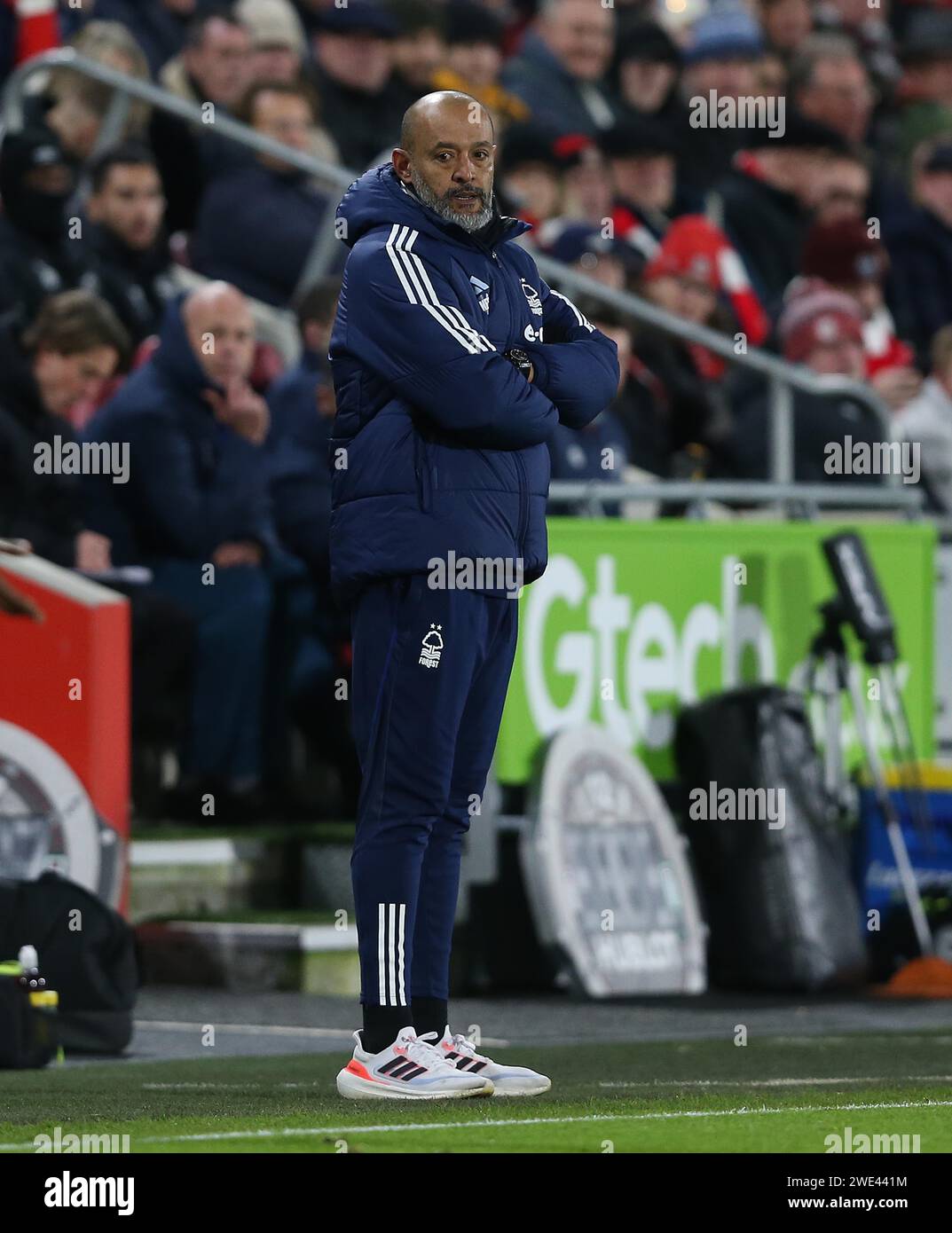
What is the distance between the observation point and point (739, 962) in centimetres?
1100

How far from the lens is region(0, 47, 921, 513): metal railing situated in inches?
468

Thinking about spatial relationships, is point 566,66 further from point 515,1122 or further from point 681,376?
point 515,1122

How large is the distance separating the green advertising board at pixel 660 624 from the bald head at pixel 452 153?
13.4ft

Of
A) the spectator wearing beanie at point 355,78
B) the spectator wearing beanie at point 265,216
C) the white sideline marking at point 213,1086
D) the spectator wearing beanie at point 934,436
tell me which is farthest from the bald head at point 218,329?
the white sideline marking at point 213,1086

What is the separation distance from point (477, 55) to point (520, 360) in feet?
29.4

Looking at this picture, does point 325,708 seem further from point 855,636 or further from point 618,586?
point 855,636

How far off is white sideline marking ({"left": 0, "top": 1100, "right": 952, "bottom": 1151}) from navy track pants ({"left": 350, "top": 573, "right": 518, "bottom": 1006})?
0.63m

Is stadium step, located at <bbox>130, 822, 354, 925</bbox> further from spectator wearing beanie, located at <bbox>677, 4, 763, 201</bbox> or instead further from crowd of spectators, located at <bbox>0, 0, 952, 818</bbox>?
spectator wearing beanie, located at <bbox>677, 4, 763, 201</bbox>

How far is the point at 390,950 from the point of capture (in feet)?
21.8

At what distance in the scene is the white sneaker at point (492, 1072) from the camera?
672cm

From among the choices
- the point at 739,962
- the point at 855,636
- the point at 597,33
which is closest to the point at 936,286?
the point at 597,33

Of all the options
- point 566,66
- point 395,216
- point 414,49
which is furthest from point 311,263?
Result: point 395,216

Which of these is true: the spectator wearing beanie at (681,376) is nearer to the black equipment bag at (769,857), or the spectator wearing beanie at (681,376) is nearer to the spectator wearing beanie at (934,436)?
the spectator wearing beanie at (934,436)

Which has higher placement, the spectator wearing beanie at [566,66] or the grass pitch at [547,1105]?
the spectator wearing beanie at [566,66]
